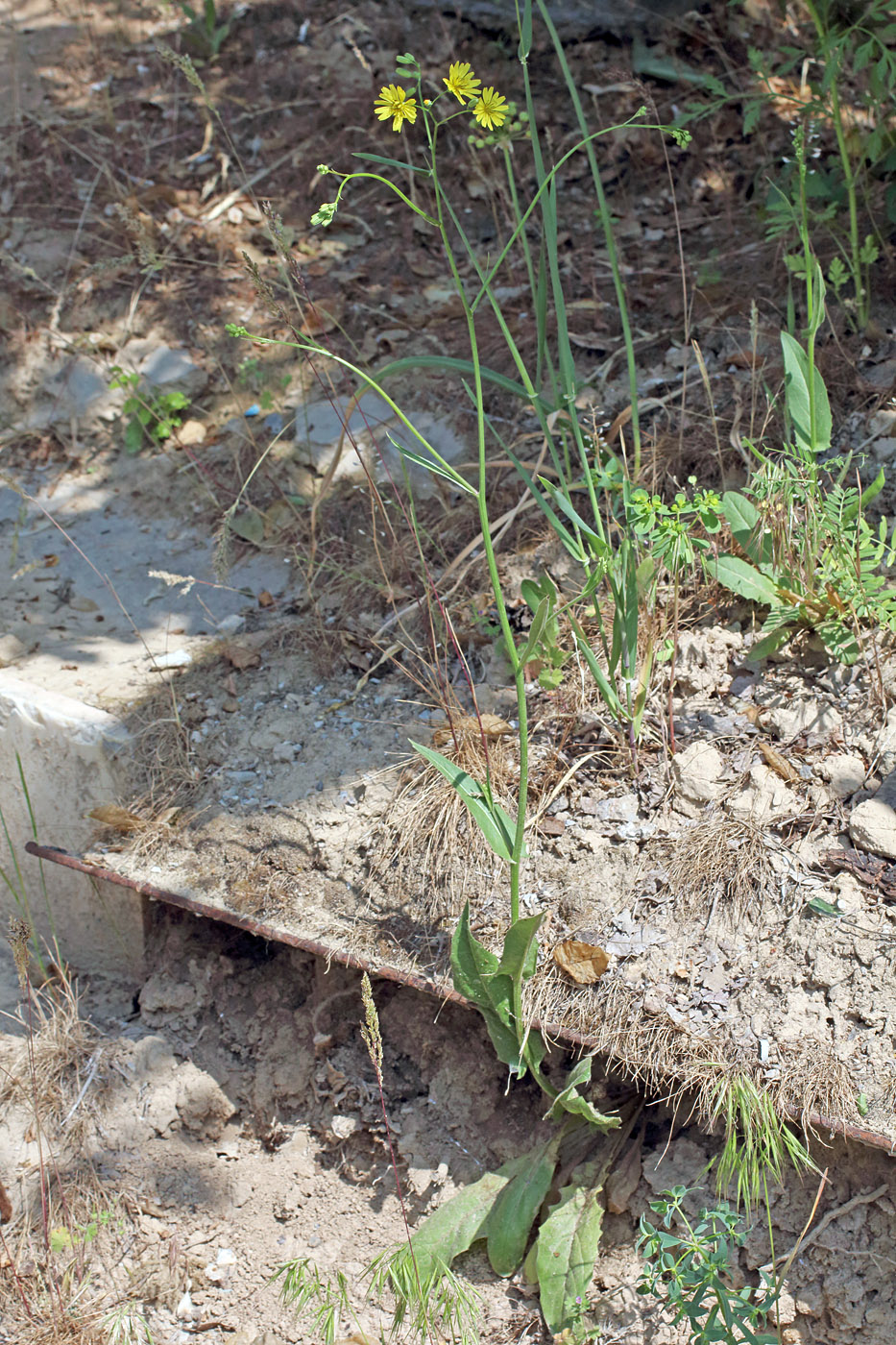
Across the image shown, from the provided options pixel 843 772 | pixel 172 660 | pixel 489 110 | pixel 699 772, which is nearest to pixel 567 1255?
pixel 699 772

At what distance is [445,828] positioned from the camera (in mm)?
2438

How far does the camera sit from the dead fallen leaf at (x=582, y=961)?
7.16ft

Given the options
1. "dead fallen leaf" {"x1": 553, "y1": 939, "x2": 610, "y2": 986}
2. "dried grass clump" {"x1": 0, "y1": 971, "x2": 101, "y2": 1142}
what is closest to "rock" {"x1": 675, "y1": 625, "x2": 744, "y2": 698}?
"dead fallen leaf" {"x1": 553, "y1": 939, "x2": 610, "y2": 986}

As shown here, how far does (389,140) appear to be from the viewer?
4059 millimetres

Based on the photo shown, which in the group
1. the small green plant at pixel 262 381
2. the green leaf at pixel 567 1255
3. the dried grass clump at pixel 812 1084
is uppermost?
the small green plant at pixel 262 381

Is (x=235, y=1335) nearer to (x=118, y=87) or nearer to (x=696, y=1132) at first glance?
(x=696, y=1132)

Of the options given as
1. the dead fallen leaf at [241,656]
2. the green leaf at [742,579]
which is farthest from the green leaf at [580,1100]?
the dead fallen leaf at [241,656]

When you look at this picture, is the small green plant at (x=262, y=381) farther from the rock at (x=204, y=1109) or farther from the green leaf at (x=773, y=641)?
the rock at (x=204, y=1109)

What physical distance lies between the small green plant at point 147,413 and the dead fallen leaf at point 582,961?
8.16 ft

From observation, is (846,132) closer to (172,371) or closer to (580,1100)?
(172,371)

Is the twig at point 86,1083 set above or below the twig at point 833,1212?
below

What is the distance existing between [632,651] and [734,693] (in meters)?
0.35

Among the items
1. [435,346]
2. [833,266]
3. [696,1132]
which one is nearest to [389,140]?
[435,346]

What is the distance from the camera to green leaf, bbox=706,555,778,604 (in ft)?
8.04
